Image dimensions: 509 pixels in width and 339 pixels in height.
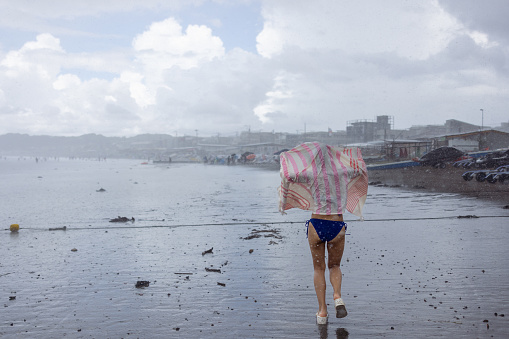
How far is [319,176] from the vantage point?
4.84 metres

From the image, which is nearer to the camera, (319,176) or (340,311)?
(340,311)

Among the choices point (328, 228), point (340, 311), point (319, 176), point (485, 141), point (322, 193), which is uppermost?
point (485, 141)


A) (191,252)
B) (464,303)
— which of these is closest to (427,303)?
(464,303)

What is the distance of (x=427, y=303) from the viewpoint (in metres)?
5.35

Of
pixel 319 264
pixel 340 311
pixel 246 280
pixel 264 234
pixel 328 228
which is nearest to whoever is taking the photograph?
pixel 340 311

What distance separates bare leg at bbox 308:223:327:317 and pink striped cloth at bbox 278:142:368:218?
0.88ft

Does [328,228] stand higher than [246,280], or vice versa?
[328,228]

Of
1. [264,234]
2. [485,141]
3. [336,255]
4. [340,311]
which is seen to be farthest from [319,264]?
[485,141]

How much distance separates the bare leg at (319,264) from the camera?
4.79 meters

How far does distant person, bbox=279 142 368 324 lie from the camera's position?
15.6 ft

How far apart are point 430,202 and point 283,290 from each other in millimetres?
13103

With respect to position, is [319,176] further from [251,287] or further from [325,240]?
[251,287]

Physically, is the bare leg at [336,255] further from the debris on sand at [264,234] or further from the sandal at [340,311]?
the debris on sand at [264,234]

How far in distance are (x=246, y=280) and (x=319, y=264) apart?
2.05m
